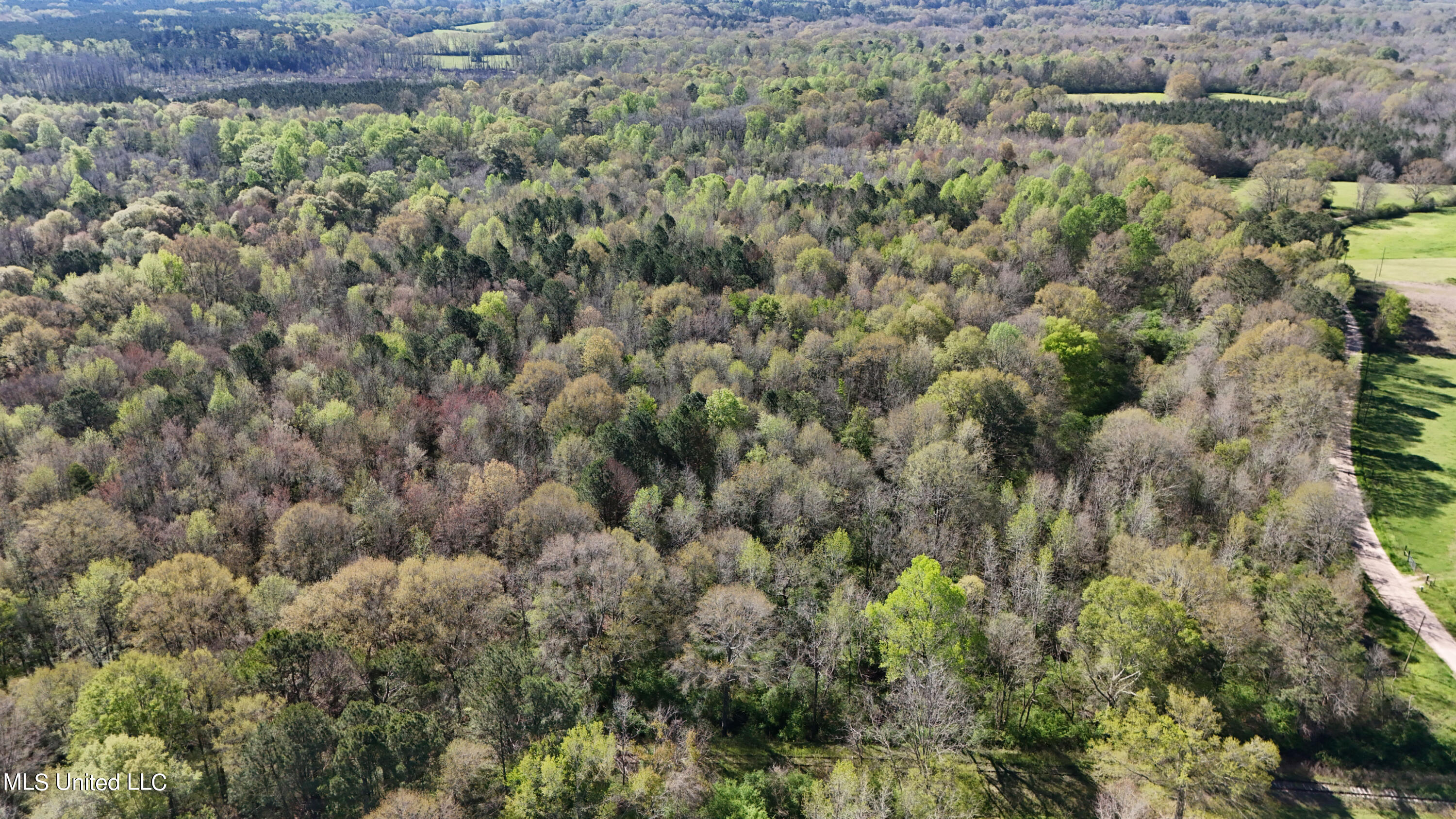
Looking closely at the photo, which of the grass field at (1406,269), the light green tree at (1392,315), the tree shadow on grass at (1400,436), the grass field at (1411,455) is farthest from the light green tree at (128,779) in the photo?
the grass field at (1406,269)

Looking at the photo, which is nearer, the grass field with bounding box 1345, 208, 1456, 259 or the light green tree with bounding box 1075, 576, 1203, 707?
the light green tree with bounding box 1075, 576, 1203, 707

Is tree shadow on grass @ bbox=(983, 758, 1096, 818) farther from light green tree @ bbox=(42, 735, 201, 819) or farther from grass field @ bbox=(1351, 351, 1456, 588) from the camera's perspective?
light green tree @ bbox=(42, 735, 201, 819)

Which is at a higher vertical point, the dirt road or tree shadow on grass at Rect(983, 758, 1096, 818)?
the dirt road

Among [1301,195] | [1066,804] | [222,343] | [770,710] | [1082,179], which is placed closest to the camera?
[1066,804]

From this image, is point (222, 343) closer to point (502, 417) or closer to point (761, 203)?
point (502, 417)

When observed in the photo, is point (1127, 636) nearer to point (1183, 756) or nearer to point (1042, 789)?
point (1183, 756)

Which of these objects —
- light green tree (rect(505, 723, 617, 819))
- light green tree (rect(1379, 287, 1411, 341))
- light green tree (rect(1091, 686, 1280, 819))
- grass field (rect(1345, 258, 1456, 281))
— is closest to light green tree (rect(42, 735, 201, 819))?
light green tree (rect(505, 723, 617, 819))

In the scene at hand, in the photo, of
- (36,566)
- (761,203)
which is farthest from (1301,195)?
(36,566)

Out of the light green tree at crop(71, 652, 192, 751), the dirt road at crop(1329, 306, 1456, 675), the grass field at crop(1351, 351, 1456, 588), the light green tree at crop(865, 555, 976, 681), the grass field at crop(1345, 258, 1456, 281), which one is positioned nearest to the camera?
the light green tree at crop(71, 652, 192, 751)
